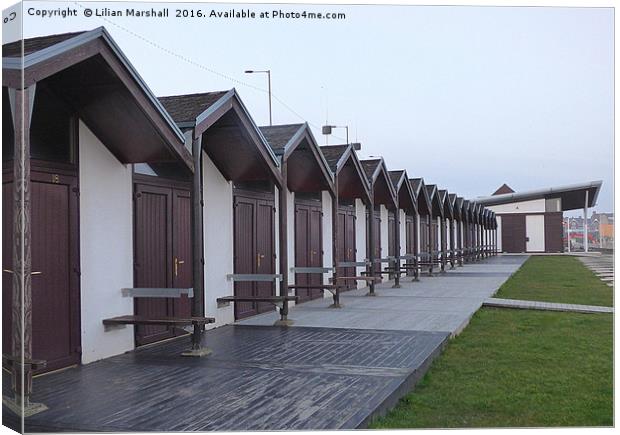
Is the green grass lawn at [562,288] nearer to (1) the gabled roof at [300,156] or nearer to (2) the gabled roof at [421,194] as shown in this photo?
(2) the gabled roof at [421,194]

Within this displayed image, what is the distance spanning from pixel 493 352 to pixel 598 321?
9.96ft

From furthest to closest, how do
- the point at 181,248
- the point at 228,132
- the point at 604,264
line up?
the point at 228,132 < the point at 181,248 < the point at 604,264

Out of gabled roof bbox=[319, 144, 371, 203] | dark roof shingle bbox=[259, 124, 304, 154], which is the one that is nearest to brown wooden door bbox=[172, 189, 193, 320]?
dark roof shingle bbox=[259, 124, 304, 154]

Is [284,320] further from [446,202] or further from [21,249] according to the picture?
[446,202]

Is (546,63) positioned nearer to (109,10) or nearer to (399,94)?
(399,94)

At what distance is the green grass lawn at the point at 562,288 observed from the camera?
13680 mm

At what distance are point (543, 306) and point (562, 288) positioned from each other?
13.6 feet

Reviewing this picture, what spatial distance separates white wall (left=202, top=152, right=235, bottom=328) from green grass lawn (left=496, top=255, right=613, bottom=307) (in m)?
5.75

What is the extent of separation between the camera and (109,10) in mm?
5512

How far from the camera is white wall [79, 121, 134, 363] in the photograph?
24.8ft

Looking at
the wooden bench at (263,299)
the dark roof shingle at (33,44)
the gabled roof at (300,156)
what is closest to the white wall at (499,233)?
the gabled roof at (300,156)

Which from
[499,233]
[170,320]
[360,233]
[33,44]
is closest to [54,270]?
[170,320]

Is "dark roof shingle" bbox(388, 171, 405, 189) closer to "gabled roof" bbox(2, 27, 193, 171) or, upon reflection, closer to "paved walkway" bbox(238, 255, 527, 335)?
"paved walkway" bbox(238, 255, 527, 335)

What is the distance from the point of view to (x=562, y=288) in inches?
637
